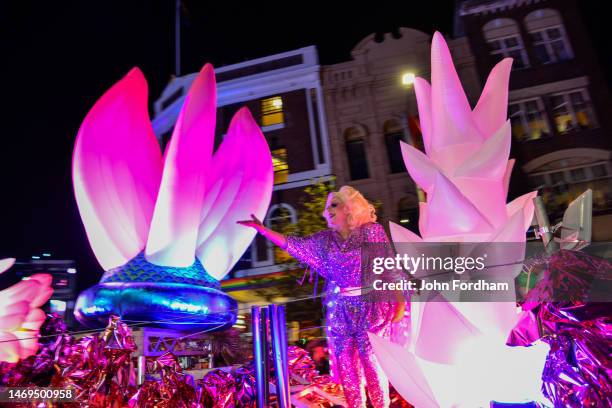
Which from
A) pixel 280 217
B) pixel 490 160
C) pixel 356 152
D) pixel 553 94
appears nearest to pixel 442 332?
pixel 490 160

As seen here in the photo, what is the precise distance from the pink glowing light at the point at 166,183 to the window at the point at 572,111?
396 inches

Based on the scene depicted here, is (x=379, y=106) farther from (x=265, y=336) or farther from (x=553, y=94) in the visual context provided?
(x=265, y=336)

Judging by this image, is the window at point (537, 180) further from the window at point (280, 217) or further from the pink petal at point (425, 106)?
the pink petal at point (425, 106)

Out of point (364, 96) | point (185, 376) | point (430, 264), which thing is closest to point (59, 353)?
point (185, 376)

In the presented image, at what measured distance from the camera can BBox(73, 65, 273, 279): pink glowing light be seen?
514 centimetres

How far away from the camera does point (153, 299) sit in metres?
4.82

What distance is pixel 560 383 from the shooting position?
7.38 ft

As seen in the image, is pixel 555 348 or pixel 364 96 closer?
pixel 555 348

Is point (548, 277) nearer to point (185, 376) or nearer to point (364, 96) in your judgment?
point (185, 376)

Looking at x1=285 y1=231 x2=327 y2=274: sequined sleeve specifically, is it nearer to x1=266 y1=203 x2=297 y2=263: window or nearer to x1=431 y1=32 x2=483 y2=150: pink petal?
x1=431 y1=32 x2=483 y2=150: pink petal

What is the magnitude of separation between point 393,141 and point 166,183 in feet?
31.5

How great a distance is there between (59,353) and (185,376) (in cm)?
103

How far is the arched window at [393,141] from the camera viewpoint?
42.8 ft

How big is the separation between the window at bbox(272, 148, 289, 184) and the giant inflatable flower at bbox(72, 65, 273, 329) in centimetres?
715
